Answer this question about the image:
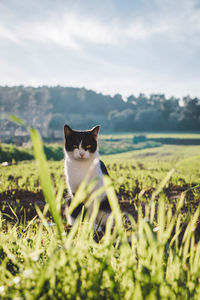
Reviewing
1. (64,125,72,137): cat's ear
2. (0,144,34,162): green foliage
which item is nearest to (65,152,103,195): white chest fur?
(64,125,72,137): cat's ear

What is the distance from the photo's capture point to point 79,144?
2693mm

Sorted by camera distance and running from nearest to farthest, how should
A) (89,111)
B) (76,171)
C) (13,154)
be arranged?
(76,171) < (13,154) < (89,111)

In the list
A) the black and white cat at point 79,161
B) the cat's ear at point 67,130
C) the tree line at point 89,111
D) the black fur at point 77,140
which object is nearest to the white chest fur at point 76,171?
the black and white cat at point 79,161

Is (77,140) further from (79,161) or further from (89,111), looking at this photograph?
(89,111)

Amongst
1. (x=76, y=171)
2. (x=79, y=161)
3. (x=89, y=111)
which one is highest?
(x=89, y=111)

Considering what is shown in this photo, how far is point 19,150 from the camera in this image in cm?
1195

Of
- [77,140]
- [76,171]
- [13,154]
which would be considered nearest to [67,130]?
[77,140]

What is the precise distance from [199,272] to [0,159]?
10.5m

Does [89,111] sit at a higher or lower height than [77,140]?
higher

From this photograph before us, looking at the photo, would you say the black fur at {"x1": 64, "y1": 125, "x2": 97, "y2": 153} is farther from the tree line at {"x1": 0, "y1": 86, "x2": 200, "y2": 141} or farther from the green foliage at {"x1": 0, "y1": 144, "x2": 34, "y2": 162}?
the tree line at {"x1": 0, "y1": 86, "x2": 200, "y2": 141}

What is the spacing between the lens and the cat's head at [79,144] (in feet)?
8.66

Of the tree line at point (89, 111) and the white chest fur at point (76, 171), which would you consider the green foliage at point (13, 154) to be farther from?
the tree line at point (89, 111)

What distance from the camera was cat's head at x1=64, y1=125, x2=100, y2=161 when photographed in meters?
2.64

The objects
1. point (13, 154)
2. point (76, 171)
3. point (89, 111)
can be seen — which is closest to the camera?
point (76, 171)
